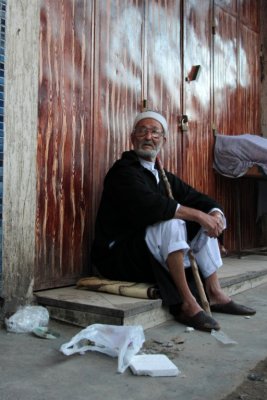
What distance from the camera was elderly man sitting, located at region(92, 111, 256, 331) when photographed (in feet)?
9.77

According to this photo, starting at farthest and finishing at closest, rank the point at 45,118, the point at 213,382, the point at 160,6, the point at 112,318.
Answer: the point at 160,6 → the point at 45,118 → the point at 112,318 → the point at 213,382

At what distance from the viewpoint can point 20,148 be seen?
9.67 ft

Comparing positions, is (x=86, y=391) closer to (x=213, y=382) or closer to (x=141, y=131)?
(x=213, y=382)

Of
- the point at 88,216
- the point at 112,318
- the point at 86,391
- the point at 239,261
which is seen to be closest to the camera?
the point at 86,391

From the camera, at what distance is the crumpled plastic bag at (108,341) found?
7.72ft

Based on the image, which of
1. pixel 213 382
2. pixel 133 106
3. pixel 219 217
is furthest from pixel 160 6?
pixel 213 382

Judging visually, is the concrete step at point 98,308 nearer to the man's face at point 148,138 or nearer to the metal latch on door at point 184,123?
the man's face at point 148,138

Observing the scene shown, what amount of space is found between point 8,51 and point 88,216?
1364 millimetres

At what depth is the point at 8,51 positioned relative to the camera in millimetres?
2867

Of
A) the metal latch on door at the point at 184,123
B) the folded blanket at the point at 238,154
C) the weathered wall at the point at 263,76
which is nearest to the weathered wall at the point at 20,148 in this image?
the metal latch on door at the point at 184,123

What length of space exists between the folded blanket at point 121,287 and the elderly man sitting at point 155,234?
0.22ft

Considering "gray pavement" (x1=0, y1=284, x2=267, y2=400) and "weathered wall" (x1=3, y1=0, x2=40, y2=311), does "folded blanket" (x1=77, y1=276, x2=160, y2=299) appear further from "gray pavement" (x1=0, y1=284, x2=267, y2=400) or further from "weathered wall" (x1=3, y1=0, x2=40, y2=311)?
"weathered wall" (x1=3, y1=0, x2=40, y2=311)

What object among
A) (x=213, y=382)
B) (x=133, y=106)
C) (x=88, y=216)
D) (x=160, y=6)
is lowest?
(x=213, y=382)

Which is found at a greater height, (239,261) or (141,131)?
(141,131)
